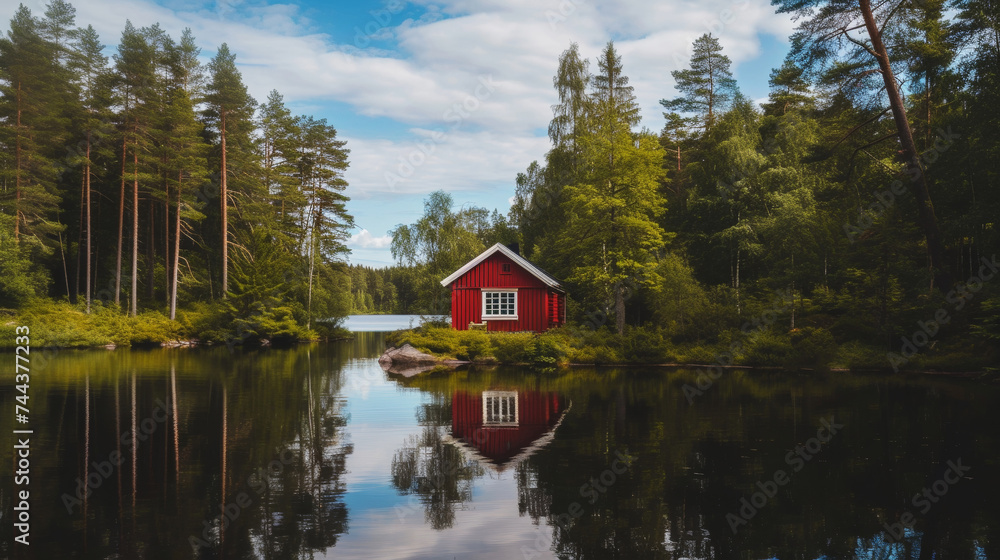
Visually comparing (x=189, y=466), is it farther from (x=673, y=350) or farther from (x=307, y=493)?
(x=673, y=350)

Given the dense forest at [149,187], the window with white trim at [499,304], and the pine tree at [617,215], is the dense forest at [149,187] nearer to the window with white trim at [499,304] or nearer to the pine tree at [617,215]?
the window with white trim at [499,304]

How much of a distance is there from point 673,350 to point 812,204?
10056 mm

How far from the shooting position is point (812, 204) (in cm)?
2856

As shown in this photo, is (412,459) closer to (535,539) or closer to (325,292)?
(535,539)

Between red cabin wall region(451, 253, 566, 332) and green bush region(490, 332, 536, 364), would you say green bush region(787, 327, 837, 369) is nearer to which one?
green bush region(490, 332, 536, 364)

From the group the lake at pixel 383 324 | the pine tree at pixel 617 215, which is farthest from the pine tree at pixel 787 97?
the lake at pixel 383 324

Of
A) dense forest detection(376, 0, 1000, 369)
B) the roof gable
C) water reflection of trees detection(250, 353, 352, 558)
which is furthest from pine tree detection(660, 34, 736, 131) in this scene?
water reflection of trees detection(250, 353, 352, 558)

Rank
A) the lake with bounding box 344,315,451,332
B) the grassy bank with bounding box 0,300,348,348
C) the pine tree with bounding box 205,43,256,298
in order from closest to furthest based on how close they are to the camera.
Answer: the grassy bank with bounding box 0,300,348,348
the pine tree with bounding box 205,43,256,298
the lake with bounding box 344,315,451,332

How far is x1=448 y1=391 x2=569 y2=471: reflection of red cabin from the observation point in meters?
10.8

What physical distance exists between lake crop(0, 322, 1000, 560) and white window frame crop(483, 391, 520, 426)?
129 mm

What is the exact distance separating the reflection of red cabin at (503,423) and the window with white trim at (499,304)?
13.7 m

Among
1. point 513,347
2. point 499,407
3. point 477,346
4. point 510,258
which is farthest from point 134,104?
point 499,407

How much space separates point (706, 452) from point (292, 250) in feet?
144

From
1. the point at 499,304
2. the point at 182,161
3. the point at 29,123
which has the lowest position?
the point at 499,304
